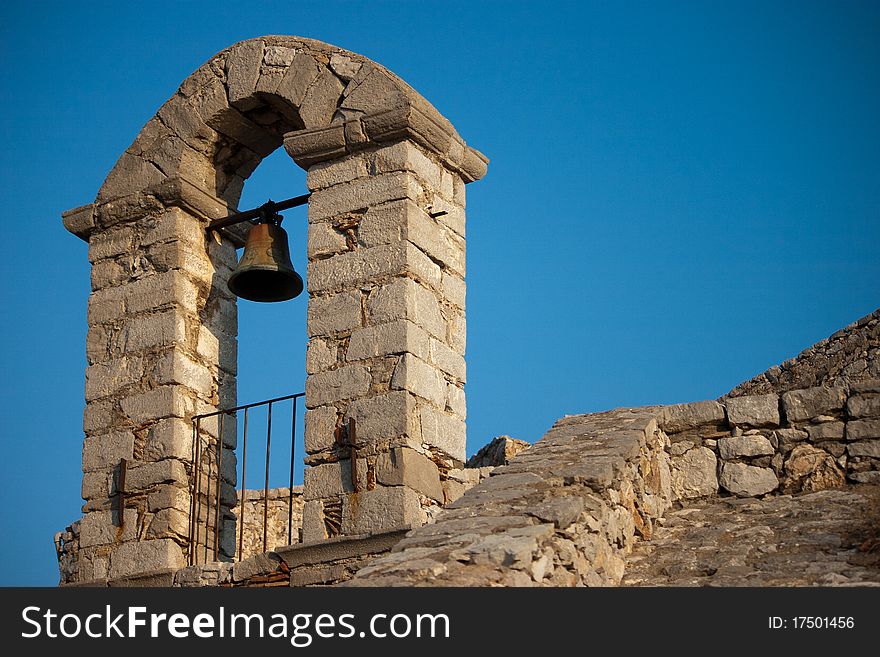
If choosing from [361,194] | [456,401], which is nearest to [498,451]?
[456,401]

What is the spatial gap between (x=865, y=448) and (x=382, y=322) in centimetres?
283

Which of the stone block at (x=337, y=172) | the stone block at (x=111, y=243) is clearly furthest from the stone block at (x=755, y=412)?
the stone block at (x=111, y=243)

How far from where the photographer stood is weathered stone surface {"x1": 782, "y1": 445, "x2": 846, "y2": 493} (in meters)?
6.89

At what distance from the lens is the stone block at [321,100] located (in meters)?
8.86

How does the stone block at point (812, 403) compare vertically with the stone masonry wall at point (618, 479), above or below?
above

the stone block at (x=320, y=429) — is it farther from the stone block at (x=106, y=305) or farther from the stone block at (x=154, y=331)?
the stone block at (x=106, y=305)

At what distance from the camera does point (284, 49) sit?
9.25 metres

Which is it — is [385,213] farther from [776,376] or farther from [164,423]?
[776,376]

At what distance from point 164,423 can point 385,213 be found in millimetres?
2004

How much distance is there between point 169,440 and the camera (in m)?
8.91

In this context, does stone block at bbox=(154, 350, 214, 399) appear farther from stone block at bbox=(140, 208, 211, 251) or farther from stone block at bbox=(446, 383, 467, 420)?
stone block at bbox=(446, 383, 467, 420)

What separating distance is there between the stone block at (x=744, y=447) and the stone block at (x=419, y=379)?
182 centimetres

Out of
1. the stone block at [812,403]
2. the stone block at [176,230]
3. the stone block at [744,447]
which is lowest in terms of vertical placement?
the stone block at [744,447]
